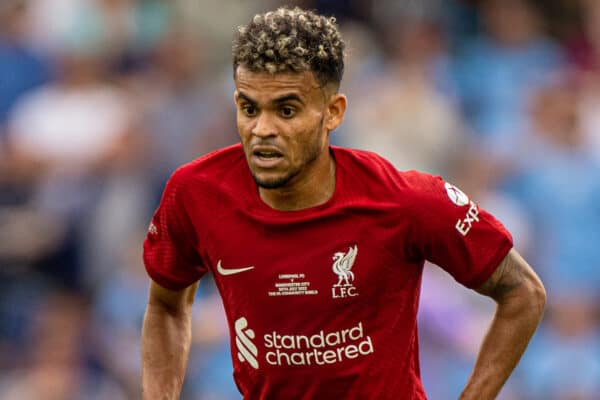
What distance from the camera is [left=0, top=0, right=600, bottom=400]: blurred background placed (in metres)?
8.24

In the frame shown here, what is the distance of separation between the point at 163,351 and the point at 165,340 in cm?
4

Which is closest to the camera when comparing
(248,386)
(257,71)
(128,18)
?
(257,71)

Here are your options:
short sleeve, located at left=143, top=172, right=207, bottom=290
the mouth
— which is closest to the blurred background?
short sleeve, located at left=143, top=172, right=207, bottom=290

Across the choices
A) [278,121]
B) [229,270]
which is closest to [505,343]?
[229,270]

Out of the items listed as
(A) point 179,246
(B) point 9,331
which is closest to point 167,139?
(B) point 9,331

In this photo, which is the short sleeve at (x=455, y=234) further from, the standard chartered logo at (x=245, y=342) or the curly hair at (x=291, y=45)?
the standard chartered logo at (x=245, y=342)

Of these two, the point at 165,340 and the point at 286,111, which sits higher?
the point at 286,111

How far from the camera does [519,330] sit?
457 cm

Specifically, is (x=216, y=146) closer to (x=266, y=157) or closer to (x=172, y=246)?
(x=172, y=246)

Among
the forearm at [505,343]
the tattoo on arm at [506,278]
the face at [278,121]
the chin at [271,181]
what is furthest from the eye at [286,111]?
the forearm at [505,343]

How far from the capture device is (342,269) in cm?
444

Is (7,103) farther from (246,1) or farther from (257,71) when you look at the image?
(257,71)

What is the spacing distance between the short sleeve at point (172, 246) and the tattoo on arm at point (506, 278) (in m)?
1.13

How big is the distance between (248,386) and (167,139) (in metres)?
4.99
